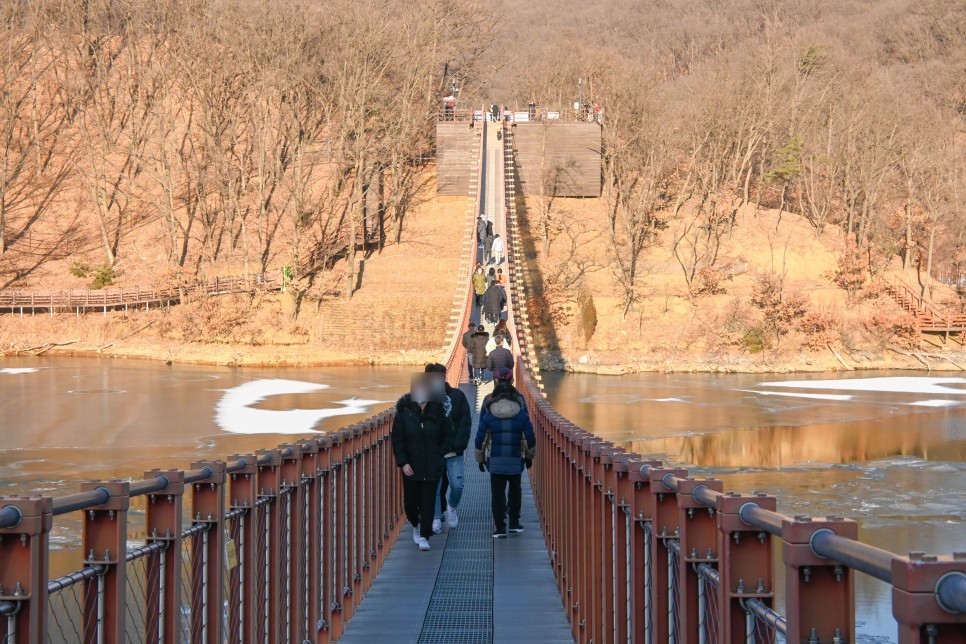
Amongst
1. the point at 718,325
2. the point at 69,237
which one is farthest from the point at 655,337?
the point at 69,237

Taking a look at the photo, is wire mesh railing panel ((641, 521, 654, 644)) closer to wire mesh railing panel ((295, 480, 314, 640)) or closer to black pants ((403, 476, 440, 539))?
wire mesh railing panel ((295, 480, 314, 640))

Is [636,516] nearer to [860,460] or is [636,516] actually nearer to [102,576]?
[102,576]

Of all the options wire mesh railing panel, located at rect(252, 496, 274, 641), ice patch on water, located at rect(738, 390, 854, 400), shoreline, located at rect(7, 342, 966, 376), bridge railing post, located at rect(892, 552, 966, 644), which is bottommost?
ice patch on water, located at rect(738, 390, 854, 400)

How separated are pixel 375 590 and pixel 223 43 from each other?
158 ft

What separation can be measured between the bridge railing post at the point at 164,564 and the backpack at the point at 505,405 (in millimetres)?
5720

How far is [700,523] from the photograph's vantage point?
3.85 m

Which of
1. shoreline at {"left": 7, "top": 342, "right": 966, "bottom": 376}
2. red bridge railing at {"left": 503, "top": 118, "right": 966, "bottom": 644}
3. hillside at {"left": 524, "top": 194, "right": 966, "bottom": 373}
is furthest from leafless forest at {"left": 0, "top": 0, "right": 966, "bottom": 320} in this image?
red bridge railing at {"left": 503, "top": 118, "right": 966, "bottom": 644}

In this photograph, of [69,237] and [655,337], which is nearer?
[655,337]

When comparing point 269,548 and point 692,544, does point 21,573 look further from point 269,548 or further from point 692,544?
point 269,548

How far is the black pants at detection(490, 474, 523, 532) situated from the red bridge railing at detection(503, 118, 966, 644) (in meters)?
2.84

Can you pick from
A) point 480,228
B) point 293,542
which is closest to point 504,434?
point 293,542

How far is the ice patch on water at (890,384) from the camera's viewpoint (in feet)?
124

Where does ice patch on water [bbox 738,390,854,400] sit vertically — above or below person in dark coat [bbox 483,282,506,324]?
below

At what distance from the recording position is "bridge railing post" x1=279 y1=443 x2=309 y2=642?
6.23 meters
